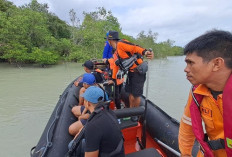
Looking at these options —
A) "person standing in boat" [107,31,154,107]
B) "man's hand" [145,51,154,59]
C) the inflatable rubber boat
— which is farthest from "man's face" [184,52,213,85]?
"person standing in boat" [107,31,154,107]

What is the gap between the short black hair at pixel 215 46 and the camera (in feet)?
2.57

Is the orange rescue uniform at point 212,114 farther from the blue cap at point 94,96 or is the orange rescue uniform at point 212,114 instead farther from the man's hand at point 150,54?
the man's hand at point 150,54

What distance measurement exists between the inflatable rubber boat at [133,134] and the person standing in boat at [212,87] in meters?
0.57

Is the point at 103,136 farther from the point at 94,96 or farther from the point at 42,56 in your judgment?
the point at 42,56

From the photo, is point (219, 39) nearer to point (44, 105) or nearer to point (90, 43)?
point (44, 105)

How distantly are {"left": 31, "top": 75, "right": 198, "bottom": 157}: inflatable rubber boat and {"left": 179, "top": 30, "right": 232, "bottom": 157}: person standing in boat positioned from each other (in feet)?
1.88

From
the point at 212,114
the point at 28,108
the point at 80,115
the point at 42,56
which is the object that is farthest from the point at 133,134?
the point at 42,56

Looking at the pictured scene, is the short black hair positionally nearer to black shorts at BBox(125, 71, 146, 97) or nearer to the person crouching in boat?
the person crouching in boat

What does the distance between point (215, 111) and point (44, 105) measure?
17.4 ft

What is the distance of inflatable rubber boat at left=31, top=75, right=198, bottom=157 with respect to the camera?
5.88 ft

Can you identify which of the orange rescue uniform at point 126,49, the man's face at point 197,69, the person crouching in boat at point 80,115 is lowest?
the person crouching in boat at point 80,115

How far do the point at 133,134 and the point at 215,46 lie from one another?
1.65 meters

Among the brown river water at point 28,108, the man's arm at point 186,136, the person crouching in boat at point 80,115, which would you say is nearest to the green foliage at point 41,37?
the brown river water at point 28,108

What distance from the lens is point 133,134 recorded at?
219 cm
